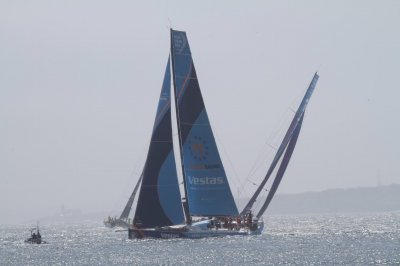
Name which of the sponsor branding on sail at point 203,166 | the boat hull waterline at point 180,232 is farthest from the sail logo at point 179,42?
the boat hull waterline at point 180,232

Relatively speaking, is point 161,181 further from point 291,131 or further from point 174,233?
point 291,131

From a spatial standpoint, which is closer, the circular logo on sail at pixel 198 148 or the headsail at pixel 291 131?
the circular logo on sail at pixel 198 148

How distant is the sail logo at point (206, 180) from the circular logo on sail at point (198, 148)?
4.76 feet

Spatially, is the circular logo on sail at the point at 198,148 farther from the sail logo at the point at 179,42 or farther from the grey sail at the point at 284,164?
the grey sail at the point at 284,164

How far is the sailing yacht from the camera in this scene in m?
69.2

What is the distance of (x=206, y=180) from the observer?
235 ft

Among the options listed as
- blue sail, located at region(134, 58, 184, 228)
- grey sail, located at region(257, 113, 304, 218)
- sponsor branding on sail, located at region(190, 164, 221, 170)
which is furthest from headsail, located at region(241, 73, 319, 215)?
blue sail, located at region(134, 58, 184, 228)

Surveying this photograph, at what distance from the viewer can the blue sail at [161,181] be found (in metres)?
68.9

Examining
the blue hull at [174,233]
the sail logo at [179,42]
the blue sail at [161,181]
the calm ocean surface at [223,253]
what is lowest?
the calm ocean surface at [223,253]

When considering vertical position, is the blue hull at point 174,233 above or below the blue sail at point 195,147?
below

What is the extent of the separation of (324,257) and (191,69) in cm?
1852

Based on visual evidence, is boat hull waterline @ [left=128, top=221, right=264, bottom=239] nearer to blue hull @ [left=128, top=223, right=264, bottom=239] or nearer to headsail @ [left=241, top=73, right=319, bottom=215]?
blue hull @ [left=128, top=223, right=264, bottom=239]

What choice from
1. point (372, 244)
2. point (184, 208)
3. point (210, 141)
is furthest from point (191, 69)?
point (372, 244)

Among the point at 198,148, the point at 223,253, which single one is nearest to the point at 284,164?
the point at 198,148
